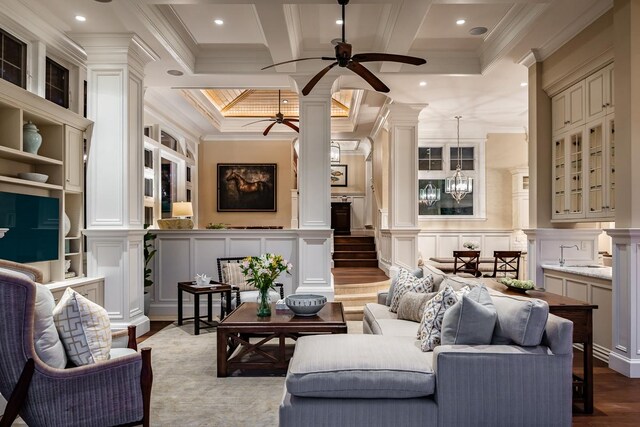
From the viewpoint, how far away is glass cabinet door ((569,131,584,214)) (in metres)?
4.64

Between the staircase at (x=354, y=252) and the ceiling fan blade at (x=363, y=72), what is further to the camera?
the staircase at (x=354, y=252)

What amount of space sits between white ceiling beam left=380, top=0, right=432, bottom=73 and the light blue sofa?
10.3ft

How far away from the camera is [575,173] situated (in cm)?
474

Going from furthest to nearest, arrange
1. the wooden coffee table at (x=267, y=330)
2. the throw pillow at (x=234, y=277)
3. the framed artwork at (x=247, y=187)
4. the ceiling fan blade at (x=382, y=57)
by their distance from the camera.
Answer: the framed artwork at (x=247, y=187)
the throw pillow at (x=234, y=277)
the ceiling fan blade at (x=382, y=57)
the wooden coffee table at (x=267, y=330)

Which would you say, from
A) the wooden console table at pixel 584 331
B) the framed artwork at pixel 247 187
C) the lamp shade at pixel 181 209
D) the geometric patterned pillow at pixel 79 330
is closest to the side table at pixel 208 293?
the lamp shade at pixel 181 209

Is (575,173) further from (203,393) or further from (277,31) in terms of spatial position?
(203,393)

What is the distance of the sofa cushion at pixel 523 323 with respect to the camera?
2391mm

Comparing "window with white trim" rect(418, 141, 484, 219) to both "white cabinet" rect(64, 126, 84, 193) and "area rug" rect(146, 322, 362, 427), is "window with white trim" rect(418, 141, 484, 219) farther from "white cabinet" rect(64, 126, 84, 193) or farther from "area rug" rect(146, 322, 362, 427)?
"white cabinet" rect(64, 126, 84, 193)

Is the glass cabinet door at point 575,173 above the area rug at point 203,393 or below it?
above

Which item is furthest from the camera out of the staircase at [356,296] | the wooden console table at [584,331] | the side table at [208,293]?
the staircase at [356,296]

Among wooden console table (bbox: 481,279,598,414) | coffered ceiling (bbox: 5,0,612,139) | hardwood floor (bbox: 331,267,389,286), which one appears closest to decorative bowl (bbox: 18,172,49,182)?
coffered ceiling (bbox: 5,0,612,139)

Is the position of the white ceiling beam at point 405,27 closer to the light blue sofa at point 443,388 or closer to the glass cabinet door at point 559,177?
the glass cabinet door at point 559,177

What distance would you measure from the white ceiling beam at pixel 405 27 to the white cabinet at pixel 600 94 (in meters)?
1.86

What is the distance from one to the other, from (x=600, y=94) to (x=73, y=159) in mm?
→ 5628
